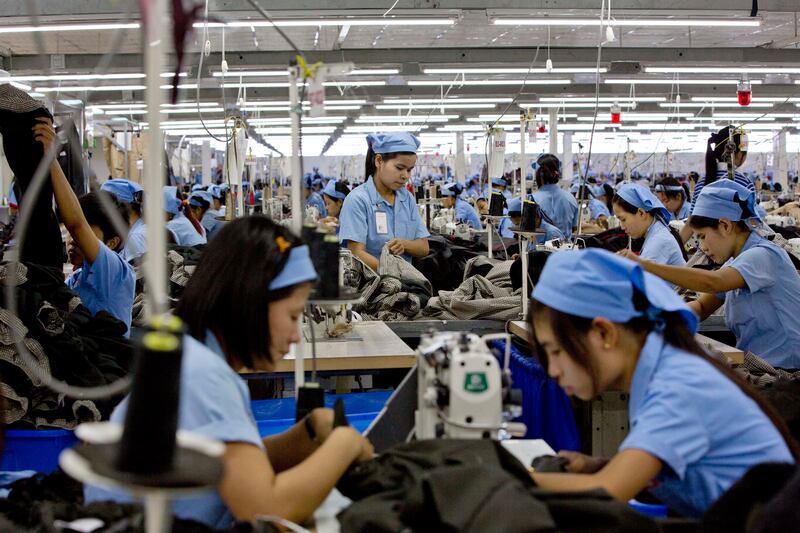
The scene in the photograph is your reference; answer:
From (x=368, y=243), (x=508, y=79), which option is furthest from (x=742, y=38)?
(x=368, y=243)

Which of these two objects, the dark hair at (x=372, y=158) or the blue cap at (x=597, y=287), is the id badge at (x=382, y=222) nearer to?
the dark hair at (x=372, y=158)

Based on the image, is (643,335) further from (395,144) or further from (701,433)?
(395,144)

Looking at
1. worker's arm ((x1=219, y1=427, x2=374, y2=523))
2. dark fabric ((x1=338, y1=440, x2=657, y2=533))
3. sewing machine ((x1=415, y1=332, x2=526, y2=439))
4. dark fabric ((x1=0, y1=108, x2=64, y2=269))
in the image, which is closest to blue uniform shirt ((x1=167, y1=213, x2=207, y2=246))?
dark fabric ((x1=0, y1=108, x2=64, y2=269))

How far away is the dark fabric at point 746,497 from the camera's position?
1303 mm

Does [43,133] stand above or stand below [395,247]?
above

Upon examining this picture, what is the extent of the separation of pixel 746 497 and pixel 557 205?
5.30 m

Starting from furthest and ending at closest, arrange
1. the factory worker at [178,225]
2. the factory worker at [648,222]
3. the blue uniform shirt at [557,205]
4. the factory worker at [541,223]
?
the blue uniform shirt at [557,205] → the factory worker at [541,223] → the factory worker at [178,225] → the factory worker at [648,222]

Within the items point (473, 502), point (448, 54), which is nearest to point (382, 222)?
point (473, 502)

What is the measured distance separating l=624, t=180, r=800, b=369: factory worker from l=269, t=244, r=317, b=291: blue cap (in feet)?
5.60

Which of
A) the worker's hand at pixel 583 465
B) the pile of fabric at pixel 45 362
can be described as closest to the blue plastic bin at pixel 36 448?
the pile of fabric at pixel 45 362

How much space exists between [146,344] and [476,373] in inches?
35.0

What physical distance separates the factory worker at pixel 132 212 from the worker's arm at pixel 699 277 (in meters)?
2.05

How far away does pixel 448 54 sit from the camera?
977 centimetres

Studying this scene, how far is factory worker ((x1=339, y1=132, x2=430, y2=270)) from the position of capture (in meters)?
4.24
